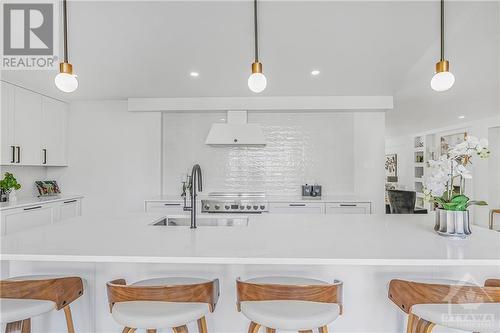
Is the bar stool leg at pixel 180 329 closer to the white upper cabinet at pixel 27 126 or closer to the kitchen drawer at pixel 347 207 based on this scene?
the kitchen drawer at pixel 347 207

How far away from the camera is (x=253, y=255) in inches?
49.4

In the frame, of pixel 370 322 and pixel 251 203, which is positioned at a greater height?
pixel 251 203

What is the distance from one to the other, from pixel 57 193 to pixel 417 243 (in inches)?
189

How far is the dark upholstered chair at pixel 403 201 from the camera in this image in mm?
5227

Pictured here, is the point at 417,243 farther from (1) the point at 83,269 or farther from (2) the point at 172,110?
(2) the point at 172,110

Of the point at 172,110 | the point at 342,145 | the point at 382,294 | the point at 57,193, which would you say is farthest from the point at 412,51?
the point at 57,193

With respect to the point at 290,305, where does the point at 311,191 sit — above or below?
above

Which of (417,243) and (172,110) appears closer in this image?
(417,243)

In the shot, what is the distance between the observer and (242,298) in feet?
4.10

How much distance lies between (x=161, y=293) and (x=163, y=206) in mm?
2890

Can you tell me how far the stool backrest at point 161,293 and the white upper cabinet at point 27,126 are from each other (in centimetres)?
340

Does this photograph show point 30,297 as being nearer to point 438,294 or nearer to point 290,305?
point 290,305

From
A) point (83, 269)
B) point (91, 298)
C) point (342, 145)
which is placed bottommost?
point (91, 298)

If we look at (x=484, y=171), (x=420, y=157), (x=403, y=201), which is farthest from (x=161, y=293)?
(x=420, y=157)
